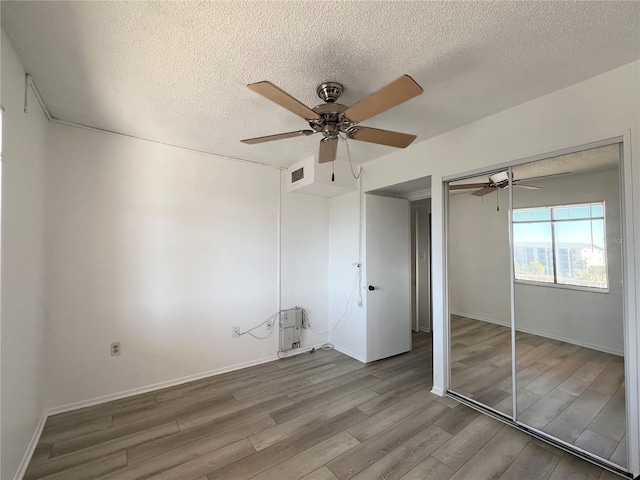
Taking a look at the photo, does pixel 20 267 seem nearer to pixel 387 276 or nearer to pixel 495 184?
pixel 387 276

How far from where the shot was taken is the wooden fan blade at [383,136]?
75.9 inches

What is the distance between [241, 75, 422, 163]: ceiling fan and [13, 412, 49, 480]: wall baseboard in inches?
104

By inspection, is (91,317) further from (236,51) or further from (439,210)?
Answer: (439,210)

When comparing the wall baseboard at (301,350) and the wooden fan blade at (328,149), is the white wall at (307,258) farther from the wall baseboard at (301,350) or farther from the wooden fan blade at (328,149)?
the wooden fan blade at (328,149)

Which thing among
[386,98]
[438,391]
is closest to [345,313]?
[438,391]

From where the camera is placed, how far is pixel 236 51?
62.2 inches

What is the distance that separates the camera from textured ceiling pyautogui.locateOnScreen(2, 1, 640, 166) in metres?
1.32

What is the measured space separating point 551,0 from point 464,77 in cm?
58

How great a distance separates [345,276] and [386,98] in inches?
107

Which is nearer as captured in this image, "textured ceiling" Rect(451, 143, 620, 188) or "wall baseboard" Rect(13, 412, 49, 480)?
"wall baseboard" Rect(13, 412, 49, 480)

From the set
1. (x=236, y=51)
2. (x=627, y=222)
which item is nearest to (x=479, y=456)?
(x=627, y=222)

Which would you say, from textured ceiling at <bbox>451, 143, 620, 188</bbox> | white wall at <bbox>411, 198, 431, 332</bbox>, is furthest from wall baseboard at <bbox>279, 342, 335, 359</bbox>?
textured ceiling at <bbox>451, 143, 620, 188</bbox>

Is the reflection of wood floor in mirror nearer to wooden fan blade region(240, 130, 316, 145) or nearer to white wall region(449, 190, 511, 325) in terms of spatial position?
white wall region(449, 190, 511, 325)

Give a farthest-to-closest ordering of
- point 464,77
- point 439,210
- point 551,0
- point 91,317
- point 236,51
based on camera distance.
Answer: point 439,210
point 91,317
point 464,77
point 236,51
point 551,0
